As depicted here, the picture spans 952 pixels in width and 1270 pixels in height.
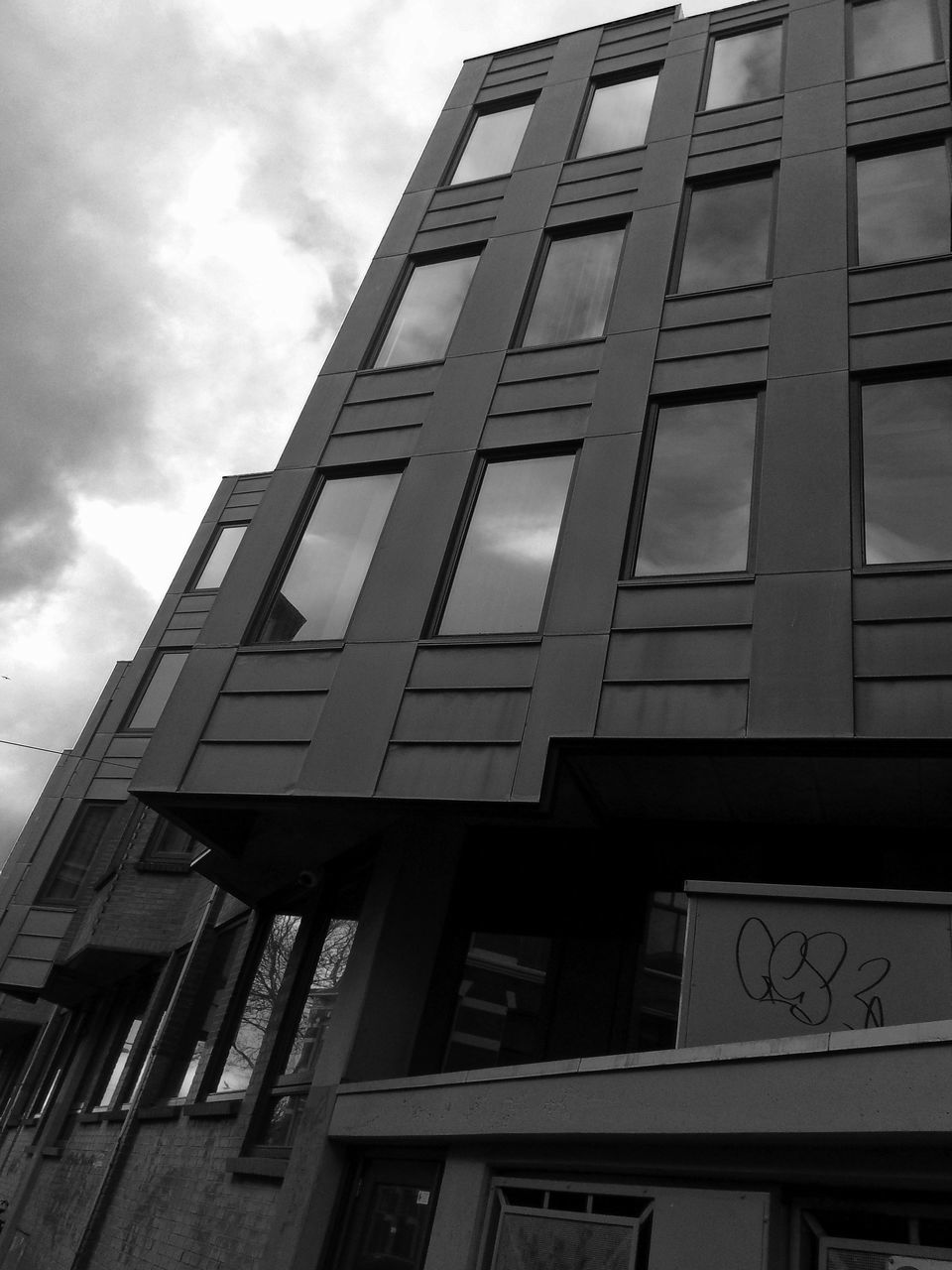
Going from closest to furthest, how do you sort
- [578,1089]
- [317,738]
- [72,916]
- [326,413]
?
[578,1089]
[317,738]
[326,413]
[72,916]

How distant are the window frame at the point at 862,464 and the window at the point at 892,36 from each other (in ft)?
17.5

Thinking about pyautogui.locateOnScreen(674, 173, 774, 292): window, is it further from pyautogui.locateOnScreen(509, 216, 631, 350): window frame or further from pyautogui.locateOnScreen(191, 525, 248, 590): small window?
pyautogui.locateOnScreen(191, 525, 248, 590): small window

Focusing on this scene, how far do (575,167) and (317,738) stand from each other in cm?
874

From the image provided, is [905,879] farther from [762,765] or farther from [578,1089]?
[578,1089]

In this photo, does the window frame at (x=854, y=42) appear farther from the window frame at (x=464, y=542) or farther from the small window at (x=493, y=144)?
the window frame at (x=464, y=542)

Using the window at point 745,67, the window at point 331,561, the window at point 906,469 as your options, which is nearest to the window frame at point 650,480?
the window at point 906,469

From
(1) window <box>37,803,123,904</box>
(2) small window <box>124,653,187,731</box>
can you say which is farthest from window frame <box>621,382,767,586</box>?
(1) window <box>37,803,123,904</box>

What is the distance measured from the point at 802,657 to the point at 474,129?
11.2 m

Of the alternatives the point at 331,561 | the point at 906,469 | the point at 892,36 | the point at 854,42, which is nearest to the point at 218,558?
the point at 331,561

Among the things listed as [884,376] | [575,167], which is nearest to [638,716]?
[884,376]

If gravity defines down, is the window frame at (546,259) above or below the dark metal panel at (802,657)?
above

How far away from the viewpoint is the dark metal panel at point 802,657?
7262mm

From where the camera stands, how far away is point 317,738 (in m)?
8.85

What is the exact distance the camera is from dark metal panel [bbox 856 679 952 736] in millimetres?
6898
